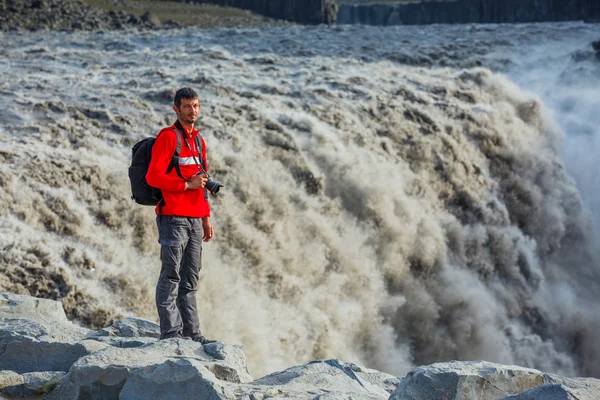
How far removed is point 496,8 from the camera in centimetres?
10481

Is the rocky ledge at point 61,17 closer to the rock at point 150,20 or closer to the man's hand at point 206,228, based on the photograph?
the rock at point 150,20

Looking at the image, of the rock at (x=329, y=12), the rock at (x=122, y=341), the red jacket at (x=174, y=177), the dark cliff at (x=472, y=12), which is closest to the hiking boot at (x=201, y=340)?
the rock at (x=122, y=341)

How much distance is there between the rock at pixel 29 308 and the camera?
25.4 feet

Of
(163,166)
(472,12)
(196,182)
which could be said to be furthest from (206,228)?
(472,12)

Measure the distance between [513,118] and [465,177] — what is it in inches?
167

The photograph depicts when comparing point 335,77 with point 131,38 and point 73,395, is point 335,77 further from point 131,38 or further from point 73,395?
point 73,395

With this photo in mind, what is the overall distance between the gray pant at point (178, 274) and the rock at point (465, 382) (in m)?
2.11

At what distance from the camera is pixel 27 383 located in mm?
6090

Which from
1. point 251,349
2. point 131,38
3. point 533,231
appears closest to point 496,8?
point 131,38

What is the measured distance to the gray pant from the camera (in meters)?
7.02

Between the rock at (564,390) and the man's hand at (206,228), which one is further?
the man's hand at (206,228)

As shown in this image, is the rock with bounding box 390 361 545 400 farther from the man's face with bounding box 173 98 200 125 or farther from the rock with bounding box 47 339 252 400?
the man's face with bounding box 173 98 200 125

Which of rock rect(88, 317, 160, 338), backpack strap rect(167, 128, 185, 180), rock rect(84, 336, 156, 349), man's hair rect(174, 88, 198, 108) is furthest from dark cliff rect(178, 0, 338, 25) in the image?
rock rect(84, 336, 156, 349)

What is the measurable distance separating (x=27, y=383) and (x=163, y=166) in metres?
1.91
